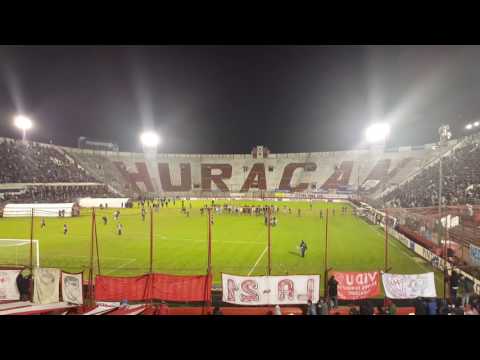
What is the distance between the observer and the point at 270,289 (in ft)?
33.9

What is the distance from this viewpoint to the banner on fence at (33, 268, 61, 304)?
1057 cm

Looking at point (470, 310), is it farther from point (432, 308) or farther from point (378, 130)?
point (378, 130)

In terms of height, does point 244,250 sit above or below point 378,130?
below

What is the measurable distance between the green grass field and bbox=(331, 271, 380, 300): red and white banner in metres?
3.20

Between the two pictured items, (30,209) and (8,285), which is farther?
(30,209)

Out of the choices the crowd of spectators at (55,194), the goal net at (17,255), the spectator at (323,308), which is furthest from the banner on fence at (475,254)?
the crowd of spectators at (55,194)

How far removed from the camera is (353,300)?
11.0 meters

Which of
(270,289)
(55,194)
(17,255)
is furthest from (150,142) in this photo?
(270,289)

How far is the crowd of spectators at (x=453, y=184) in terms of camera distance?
81.2ft

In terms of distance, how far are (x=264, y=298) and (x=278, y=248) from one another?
27.4ft

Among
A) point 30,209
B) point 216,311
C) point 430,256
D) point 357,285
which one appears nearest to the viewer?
point 216,311

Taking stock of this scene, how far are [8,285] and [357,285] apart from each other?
12.4 m

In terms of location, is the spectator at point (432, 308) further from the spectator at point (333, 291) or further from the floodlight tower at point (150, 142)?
the floodlight tower at point (150, 142)
